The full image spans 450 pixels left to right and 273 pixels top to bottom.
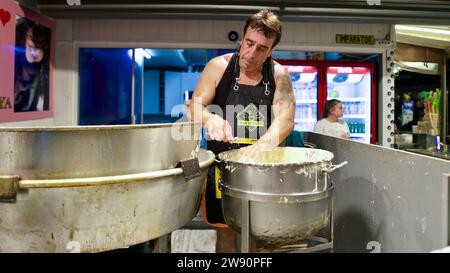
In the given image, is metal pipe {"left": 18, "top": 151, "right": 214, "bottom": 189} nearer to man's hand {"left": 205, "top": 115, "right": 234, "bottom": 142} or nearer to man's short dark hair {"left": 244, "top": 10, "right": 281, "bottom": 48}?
man's hand {"left": 205, "top": 115, "right": 234, "bottom": 142}

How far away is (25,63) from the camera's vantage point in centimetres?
371

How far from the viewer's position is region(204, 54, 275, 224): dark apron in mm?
1776

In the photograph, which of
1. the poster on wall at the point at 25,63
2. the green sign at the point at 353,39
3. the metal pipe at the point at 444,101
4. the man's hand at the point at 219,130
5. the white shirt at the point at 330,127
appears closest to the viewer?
the man's hand at the point at 219,130

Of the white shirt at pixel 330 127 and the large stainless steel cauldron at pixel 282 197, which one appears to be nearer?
the large stainless steel cauldron at pixel 282 197

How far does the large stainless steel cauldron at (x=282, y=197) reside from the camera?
3.64 feet

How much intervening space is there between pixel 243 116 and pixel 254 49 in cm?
36

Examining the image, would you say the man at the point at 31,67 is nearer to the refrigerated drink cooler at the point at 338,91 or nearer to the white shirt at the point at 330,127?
the refrigerated drink cooler at the point at 338,91

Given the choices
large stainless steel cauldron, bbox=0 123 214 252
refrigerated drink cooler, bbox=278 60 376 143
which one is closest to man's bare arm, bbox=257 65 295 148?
large stainless steel cauldron, bbox=0 123 214 252

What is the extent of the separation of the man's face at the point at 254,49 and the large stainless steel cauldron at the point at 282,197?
68cm

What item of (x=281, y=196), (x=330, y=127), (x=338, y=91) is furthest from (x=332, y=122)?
(x=281, y=196)

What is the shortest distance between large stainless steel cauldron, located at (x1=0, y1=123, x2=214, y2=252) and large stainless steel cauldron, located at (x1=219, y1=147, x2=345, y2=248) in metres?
0.32

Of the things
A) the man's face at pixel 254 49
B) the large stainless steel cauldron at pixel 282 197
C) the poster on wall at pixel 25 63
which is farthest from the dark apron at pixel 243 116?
the poster on wall at pixel 25 63

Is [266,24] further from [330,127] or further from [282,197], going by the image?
[330,127]
